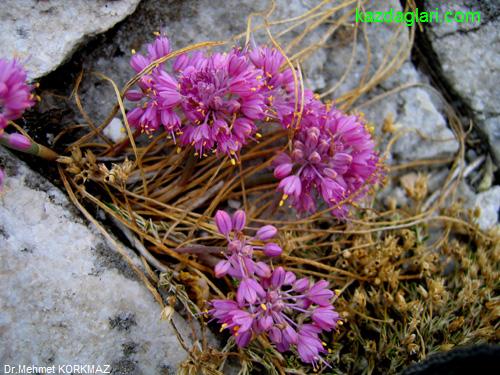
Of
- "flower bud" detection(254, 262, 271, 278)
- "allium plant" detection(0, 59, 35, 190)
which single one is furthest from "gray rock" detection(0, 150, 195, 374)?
"flower bud" detection(254, 262, 271, 278)

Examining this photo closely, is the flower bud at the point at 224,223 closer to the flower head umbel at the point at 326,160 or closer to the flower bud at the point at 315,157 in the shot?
the flower head umbel at the point at 326,160

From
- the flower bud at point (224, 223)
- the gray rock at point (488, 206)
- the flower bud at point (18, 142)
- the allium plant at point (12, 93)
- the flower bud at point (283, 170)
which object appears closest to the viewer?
the allium plant at point (12, 93)

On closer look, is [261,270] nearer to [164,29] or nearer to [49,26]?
[164,29]

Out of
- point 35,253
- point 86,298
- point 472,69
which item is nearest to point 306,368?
point 86,298

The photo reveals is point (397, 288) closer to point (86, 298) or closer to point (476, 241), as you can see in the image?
point (476, 241)

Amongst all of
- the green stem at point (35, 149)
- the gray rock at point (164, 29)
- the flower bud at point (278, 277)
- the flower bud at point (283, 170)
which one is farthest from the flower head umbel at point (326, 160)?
the green stem at point (35, 149)

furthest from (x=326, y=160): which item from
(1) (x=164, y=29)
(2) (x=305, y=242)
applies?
(1) (x=164, y=29)
